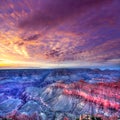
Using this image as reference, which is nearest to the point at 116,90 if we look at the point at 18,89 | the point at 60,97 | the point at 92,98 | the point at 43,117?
the point at 92,98

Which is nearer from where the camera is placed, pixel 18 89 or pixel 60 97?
pixel 60 97

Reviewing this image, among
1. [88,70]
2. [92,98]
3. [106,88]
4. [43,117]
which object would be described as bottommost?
[43,117]

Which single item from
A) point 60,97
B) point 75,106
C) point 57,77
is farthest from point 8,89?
point 75,106

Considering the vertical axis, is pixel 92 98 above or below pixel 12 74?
below

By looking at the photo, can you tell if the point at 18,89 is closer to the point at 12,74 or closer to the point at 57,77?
the point at 12,74

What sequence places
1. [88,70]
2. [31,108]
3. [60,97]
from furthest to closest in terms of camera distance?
[88,70]
[60,97]
[31,108]

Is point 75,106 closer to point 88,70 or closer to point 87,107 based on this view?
point 87,107

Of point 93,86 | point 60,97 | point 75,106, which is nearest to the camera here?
point 75,106
